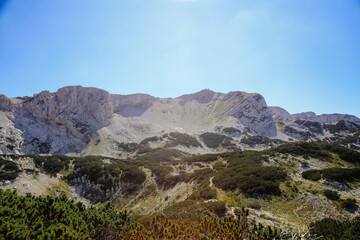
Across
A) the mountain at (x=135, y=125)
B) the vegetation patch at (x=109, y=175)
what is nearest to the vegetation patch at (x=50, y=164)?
the vegetation patch at (x=109, y=175)

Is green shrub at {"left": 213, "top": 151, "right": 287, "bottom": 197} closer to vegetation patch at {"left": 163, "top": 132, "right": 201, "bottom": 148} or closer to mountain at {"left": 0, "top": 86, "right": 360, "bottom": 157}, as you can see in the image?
mountain at {"left": 0, "top": 86, "right": 360, "bottom": 157}

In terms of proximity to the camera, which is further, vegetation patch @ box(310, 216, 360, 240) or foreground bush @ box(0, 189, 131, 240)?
foreground bush @ box(0, 189, 131, 240)

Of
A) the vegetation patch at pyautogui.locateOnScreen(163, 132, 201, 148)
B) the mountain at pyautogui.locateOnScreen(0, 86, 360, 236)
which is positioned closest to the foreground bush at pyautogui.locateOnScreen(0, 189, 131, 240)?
the mountain at pyautogui.locateOnScreen(0, 86, 360, 236)

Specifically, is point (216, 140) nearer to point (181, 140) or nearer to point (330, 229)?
point (181, 140)

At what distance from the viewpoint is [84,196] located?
42.1 metres

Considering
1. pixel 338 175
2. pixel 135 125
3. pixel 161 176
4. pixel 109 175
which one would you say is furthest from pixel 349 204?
pixel 135 125

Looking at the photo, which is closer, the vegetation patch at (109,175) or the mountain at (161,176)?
the mountain at (161,176)

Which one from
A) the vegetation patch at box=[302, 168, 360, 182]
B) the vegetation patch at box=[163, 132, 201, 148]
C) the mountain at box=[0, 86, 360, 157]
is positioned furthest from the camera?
the mountain at box=[0, 86, 360, 157]

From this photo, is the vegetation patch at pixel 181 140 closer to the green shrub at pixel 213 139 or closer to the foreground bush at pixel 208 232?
the green shrub at pixel 213 139

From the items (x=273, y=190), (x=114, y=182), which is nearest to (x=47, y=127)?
(x=114, y=182)

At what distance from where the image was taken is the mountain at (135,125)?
333ft

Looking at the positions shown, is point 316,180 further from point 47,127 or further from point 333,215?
point 47,127

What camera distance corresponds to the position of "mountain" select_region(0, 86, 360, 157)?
101438 mm

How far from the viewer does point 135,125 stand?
137 meters
